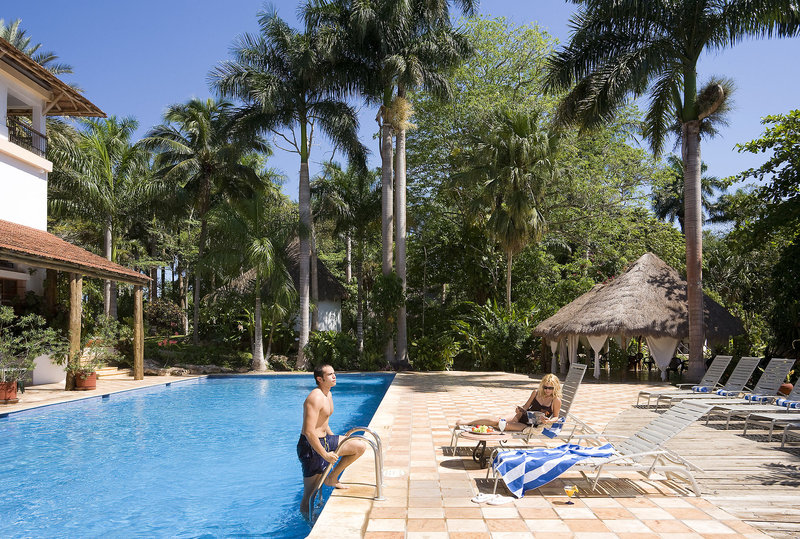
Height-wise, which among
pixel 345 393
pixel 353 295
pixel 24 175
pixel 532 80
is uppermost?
pixel 532 80

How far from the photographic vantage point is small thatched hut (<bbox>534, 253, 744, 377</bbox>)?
54.8 feet

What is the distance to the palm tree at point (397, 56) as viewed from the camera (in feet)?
69.8

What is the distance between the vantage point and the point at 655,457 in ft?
17.5

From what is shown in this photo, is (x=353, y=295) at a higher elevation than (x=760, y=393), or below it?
higher

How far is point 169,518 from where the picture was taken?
6.07m

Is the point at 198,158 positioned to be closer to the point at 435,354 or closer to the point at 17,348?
the point at 435,354

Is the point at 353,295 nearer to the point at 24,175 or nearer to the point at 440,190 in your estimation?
the point at 440,190

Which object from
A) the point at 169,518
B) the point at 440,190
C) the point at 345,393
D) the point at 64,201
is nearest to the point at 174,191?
the point at 64,201

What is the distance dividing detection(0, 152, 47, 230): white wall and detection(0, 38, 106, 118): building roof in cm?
229

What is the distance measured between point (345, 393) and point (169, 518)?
10391 millimetres

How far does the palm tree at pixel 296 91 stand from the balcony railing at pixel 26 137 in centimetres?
617

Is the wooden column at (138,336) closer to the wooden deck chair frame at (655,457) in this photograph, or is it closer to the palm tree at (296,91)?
the palm tree at (296,91)

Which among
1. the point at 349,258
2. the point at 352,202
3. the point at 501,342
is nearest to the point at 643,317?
the point at 501,342

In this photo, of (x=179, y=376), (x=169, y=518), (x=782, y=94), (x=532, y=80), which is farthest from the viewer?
(x=532, y=80)
